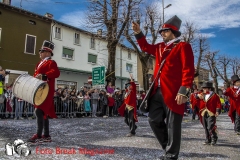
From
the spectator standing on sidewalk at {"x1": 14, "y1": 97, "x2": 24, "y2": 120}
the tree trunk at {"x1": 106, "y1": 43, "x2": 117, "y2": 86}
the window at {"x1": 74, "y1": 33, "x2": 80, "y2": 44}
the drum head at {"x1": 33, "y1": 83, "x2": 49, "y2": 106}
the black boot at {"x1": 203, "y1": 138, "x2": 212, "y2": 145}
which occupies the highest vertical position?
the window at {"x1": 74, "y1": 33, "x2": 80, "y2": 44}

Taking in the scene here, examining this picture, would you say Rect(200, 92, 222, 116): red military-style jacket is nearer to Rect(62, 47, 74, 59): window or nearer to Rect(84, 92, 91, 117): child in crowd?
Rect(84, 92, 91, 117): child in crowd

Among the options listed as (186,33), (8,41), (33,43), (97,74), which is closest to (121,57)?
(186,33)

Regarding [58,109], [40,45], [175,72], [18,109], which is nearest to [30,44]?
[40,45]

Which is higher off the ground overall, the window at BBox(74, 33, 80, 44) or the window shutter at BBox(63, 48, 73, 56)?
the window at BBox(74, 33, 80, 44)

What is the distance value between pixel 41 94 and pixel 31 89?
337mm

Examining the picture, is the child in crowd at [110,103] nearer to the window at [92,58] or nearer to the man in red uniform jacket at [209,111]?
the man in red uniform jacket at [209,111]

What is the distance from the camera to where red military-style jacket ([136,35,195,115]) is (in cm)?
310

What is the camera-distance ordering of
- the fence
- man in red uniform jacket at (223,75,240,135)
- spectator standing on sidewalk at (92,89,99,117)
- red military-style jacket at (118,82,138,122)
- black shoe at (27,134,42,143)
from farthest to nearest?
spectator standing on sidewalk at (92,89,99,117) → the fence → man in red uniform jacket at (223,75,240,135) → red military-style jacket at (118,82,138,122) → black shoe at (27,134,42,143)

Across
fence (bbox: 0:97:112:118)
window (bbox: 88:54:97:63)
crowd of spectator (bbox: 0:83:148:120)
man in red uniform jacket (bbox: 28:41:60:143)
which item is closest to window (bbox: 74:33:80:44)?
window (bbox: 88:54:97:63)

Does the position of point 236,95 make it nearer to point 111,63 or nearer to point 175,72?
point 175,72

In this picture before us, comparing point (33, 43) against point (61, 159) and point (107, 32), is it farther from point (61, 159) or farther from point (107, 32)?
point (61, 159)

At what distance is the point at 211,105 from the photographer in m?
6.11

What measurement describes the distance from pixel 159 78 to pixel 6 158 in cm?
264

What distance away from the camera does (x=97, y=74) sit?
15.0 m
